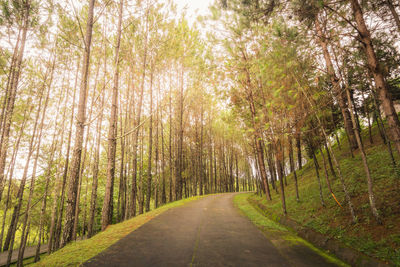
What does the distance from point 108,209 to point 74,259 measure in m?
5.01

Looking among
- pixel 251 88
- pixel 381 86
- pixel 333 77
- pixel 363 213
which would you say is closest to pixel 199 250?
pixel 363 213

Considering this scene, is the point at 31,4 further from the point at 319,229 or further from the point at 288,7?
the point at 319,229

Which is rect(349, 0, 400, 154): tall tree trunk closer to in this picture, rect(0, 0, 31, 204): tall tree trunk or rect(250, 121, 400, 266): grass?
rect(250, 121, 400, 266): grass

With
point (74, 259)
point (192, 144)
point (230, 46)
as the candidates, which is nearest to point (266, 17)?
point (230, 46)

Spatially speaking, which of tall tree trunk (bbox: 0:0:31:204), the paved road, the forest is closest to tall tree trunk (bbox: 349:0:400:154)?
the forest

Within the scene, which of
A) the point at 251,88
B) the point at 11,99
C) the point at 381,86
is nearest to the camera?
the point at 381,86

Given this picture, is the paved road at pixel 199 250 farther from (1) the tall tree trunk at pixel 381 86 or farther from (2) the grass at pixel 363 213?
(1) the tall tree trunk at pixel 381 86

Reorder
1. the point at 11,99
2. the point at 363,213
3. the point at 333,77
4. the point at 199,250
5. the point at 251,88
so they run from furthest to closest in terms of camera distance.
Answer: the point at 251,88 < the point at 11,99 < the point at 333,77 < the point at 363,213 < the point at 199,250

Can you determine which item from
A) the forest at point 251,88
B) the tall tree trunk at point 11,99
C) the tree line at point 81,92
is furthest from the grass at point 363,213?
the tall tree trunk at point 11,99

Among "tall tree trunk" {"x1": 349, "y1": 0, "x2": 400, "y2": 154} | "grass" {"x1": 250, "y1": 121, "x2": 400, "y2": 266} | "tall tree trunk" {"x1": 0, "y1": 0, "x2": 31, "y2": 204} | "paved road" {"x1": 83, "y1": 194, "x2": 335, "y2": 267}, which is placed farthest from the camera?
"tall tree trunk" {"x1": 0, "y1": 0, "x2": 31, "y2": 204}

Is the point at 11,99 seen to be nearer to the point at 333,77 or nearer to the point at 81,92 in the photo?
the point at 81,92

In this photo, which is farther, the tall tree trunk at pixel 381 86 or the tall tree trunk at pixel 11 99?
the tall tree trunk at pixel 11 99

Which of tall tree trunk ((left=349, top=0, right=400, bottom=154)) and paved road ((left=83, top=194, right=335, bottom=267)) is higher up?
tall tree trunk ((left=349, top=0, right=400, bottom=154))

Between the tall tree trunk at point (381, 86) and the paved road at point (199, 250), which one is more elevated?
the tall tree trunk at point (381, 86)
